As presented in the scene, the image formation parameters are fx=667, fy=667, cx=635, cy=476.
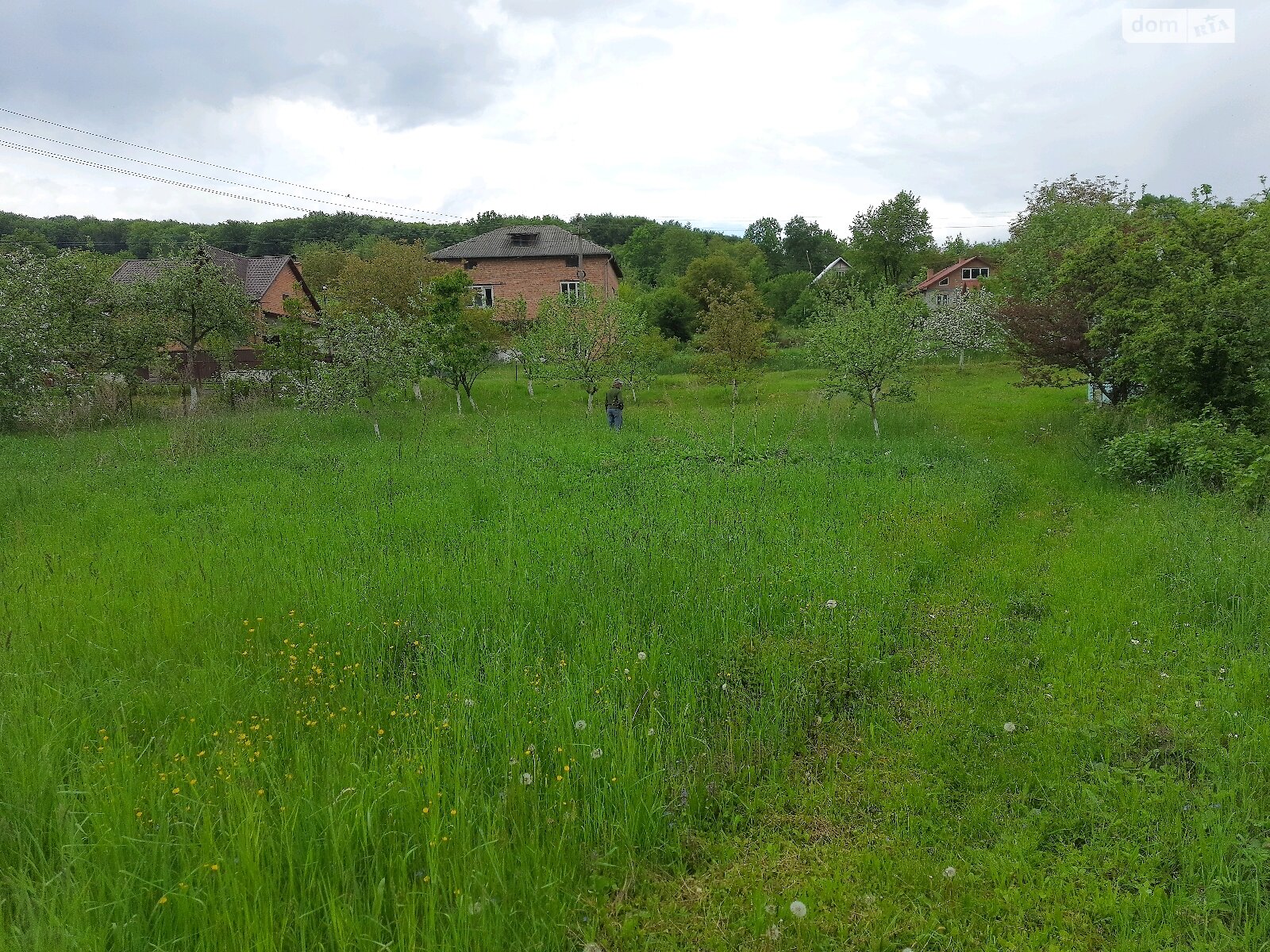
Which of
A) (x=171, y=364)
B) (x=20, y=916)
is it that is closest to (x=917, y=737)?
(x=20, y=916)

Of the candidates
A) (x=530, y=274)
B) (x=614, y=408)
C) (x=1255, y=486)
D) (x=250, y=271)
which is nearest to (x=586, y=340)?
(x=614, y=408)

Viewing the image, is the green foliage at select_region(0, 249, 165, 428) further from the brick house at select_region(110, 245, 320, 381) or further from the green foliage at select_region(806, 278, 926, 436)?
the green foliage at select_region(806, 278, 926, 436)

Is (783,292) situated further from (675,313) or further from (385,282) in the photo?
(385,282)

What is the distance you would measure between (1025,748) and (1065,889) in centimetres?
103

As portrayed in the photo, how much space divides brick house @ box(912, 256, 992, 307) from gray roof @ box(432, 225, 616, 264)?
89.6ft

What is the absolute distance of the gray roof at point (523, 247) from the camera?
42.6 meters

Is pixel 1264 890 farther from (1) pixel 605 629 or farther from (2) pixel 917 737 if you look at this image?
(1) pixel 605 629

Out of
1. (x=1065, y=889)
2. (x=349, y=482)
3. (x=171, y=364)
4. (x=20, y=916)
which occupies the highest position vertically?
(x=171, y=364)

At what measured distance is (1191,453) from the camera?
9203 mm

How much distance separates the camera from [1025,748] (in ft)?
12.7

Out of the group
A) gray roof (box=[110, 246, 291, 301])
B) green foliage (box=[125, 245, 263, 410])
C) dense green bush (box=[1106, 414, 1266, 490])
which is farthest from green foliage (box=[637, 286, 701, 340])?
dense green bush (box=[1106, 414, 1266, 490])

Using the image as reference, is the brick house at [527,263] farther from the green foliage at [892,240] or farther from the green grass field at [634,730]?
the green grass field at [634,730]

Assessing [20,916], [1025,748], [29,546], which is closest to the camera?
[20,916]

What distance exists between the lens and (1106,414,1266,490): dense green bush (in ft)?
29.1
